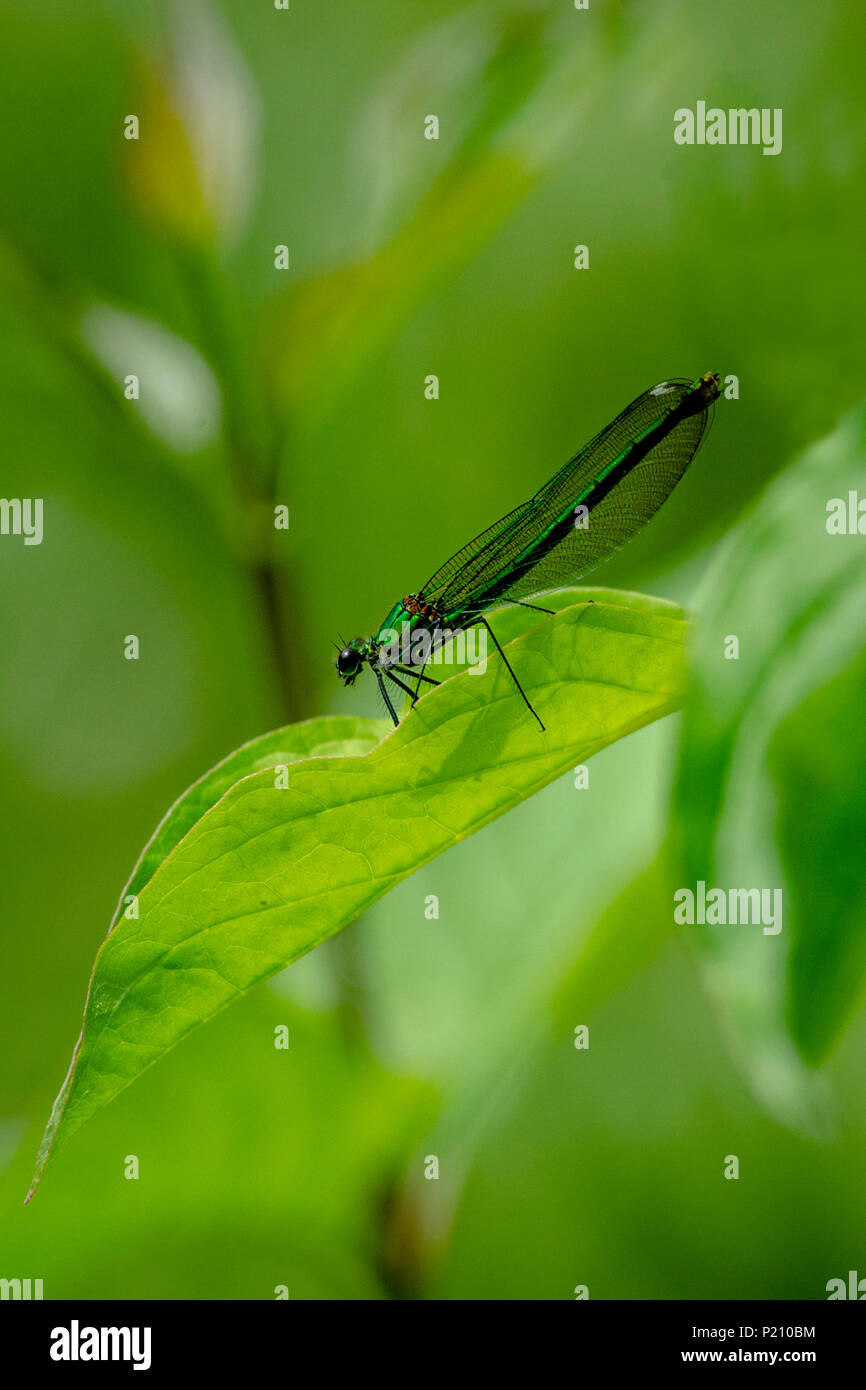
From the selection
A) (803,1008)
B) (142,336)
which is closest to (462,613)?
(142,336)

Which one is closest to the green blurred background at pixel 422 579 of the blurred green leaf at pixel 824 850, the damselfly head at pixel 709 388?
the blurred green leaf at pixel 824 850

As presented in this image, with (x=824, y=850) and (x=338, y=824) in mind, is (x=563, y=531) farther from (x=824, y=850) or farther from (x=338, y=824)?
(x=824, y=850)

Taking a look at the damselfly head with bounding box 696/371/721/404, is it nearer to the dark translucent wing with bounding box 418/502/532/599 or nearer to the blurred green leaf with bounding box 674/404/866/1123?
the dark translucent wing with bounding box 418/502/532/599

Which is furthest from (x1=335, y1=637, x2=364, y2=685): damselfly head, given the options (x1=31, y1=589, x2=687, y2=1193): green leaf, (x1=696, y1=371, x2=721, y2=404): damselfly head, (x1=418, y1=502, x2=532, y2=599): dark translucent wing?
(x1=31, y1=589, x2=687, y2=1193): green leaf

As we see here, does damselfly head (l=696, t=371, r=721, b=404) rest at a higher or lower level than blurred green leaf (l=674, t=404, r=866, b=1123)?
higher

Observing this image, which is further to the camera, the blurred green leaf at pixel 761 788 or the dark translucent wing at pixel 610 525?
the dark translucent wing at pixel 610 525

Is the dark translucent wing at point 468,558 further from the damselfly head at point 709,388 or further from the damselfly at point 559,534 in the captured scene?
the damselfly head at point 709,388

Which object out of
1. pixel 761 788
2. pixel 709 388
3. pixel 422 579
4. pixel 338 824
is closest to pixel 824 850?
pixel 761 788

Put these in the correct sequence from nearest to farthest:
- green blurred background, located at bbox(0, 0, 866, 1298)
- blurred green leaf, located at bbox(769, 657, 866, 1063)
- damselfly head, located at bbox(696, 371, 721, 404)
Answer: blurred green leaf, located at bbox(769, 657, 866, 1063) < green blurred background, located at bbox(0, 0, 866, 1298) < damselfly head, located at bbox(696, 371, 721, 404)
